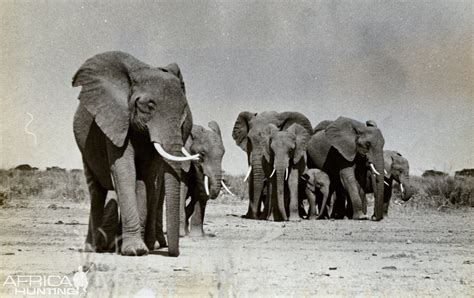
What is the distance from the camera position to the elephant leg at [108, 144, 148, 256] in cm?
879

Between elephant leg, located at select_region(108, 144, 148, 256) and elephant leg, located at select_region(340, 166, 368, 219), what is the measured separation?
912 centimetres

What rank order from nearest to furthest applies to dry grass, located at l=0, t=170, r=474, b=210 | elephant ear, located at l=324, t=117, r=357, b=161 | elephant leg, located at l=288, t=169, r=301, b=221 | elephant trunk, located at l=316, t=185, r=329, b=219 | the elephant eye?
1. the elephant eye
2. elephant leg, located at l=288, t=169, r=301, b=221
3. elephant trunk, located at l=316, t=185, r=329, b=219
4. elephant ear, located at l=324, t=117, r=357, b=161
5. dry grass, located at l=0, t=170, r=474, b=210

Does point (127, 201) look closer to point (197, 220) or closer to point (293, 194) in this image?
point (197, 220)

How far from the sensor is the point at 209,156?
456 inches

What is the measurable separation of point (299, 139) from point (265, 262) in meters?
8.13

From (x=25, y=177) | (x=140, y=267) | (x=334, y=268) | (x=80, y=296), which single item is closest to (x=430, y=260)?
(x=334, y=268)

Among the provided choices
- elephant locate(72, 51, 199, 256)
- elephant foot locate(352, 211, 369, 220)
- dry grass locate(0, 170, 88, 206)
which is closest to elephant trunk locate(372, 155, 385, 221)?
elephant foot locate(352, 211, 369, 220)

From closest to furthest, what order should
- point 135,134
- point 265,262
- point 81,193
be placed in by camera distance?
point 265,262
point 135,134
point 81,193

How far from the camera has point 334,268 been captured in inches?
337

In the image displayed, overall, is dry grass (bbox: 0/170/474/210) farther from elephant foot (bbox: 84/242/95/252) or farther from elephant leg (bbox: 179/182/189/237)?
elephant foot (bbox: 84/242/95/252)

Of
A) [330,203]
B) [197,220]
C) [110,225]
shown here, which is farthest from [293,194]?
[110,225]

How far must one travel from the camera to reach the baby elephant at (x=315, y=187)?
17.9 meters

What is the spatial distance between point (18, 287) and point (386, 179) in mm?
13199

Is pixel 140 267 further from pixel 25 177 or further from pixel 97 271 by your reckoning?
pixel 25 177
